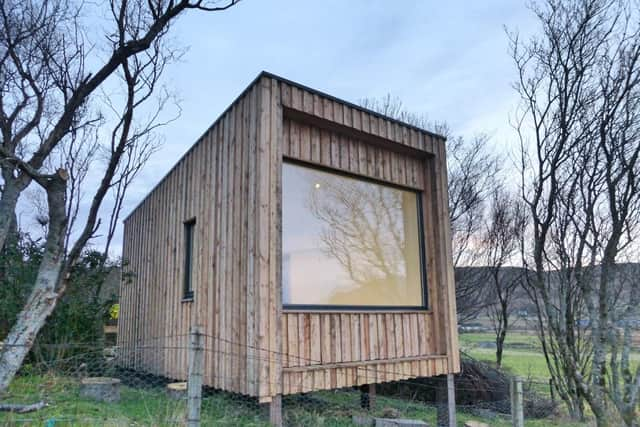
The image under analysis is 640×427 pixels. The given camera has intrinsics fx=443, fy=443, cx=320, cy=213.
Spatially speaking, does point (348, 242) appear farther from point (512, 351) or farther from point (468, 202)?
point (512, 351)

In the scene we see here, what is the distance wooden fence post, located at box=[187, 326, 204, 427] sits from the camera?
8.32ft

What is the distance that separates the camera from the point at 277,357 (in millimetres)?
3836

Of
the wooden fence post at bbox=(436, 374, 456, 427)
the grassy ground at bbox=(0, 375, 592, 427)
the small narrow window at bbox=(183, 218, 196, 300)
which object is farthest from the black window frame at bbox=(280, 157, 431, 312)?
the small narrow window at bbox=(183, 218, 196, 300)

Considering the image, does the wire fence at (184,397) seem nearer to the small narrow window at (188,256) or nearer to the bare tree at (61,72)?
the small narrow window at (188,256)

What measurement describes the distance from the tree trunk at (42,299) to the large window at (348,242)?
2459 millimetres

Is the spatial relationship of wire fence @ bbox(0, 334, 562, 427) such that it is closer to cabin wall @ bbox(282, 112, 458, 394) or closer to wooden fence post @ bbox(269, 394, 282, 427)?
wooden fence post @ bbox(269, 394, 282, 427)

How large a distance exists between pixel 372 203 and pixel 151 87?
4.11 m

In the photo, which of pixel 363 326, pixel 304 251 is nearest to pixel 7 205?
pixel 304 251

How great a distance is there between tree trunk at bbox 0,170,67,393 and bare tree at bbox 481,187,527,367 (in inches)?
360

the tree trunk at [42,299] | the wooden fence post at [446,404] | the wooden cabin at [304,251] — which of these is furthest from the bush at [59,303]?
the wooden fence post at [446,404]

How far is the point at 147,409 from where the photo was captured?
13.4 feet

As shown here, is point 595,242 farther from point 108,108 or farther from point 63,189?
point 108,108

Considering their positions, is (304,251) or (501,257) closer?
(304,251)

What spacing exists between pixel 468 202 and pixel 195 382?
379 inches
